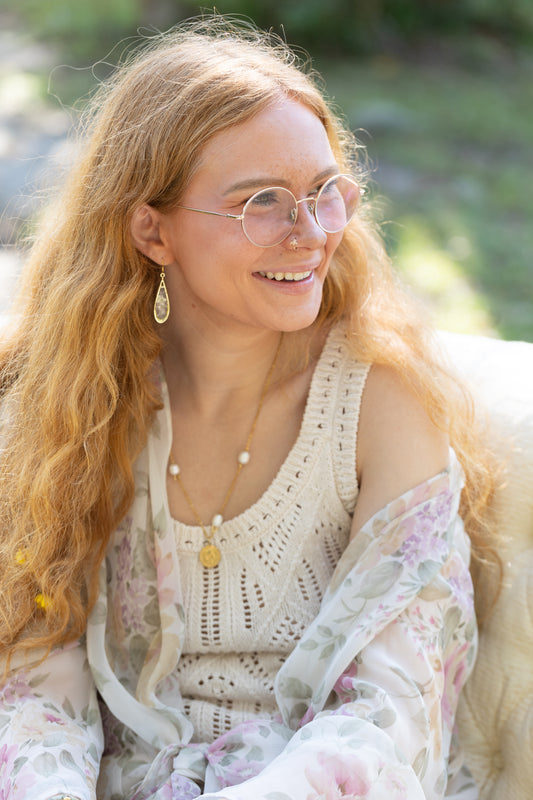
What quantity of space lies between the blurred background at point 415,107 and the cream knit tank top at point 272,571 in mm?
1899

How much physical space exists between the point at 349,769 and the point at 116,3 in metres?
8.94

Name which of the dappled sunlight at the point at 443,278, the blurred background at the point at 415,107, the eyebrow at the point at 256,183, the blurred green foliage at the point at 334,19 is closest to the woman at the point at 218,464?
the eyebrow at the point at 256,183

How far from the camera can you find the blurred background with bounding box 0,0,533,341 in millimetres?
4648

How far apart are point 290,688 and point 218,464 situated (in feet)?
1.50

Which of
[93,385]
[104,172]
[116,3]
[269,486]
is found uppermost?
[104,172]

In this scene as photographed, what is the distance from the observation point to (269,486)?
5.99 feet

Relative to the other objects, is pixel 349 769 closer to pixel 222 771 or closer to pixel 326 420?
pixel 222 771

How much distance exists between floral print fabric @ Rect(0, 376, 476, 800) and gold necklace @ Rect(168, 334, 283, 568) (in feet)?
0.17

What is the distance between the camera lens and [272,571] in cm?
180

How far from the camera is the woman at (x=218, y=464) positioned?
1616 mm

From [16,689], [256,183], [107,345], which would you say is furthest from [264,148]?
[16,689]

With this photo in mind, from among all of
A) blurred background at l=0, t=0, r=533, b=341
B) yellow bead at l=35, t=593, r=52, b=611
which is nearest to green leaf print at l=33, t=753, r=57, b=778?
yellow bead at l=35, t=593, r=52, b=611

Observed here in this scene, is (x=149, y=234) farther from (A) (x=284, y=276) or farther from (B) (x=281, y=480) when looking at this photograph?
(B) (x=281, y=480)

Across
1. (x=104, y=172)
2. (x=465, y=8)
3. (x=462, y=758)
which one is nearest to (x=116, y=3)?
(x=465, y=8)
